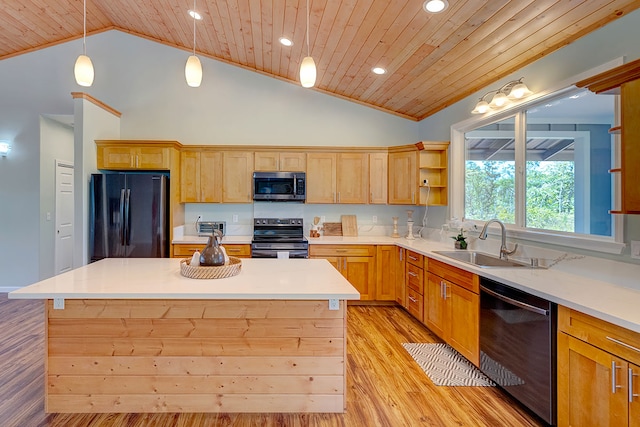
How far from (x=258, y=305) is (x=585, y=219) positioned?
238cm

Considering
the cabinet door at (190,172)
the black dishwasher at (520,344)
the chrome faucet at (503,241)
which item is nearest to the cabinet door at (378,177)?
the chrome faucet at (503,241)

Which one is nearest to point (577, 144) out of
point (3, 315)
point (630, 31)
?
point (630, 31)

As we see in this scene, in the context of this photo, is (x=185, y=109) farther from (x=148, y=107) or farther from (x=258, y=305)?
(x=258, y=305)

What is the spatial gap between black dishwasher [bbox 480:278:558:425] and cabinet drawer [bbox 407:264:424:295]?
3.53 feet

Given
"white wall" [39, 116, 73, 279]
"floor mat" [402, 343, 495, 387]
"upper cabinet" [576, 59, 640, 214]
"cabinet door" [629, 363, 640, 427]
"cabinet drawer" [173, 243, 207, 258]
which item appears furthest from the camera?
"white wall" [39, 116, 73, 279]

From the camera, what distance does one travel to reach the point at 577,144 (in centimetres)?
246

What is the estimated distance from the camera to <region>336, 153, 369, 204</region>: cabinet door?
449 cm

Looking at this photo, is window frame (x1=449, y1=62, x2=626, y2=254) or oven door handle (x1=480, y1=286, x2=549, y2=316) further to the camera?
window frame (x1=449, y1=62, x2=626, y2=254)

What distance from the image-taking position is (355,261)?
412cm

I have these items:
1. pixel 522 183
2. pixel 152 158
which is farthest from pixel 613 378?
pixel 152 158

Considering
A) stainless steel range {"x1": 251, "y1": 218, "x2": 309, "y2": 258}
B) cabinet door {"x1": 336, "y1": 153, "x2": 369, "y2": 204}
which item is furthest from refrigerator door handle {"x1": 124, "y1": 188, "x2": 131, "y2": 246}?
cabinet door {"x1": 336, "y1": 153, "x2": 369, "y2": 204}

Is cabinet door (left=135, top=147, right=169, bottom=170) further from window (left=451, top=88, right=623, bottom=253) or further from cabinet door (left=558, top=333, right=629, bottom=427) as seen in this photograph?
cabinet door (left=558, top=333, right=629, bottom=427)

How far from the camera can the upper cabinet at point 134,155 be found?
4051 millimetres

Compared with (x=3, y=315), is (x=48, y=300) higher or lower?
higher
